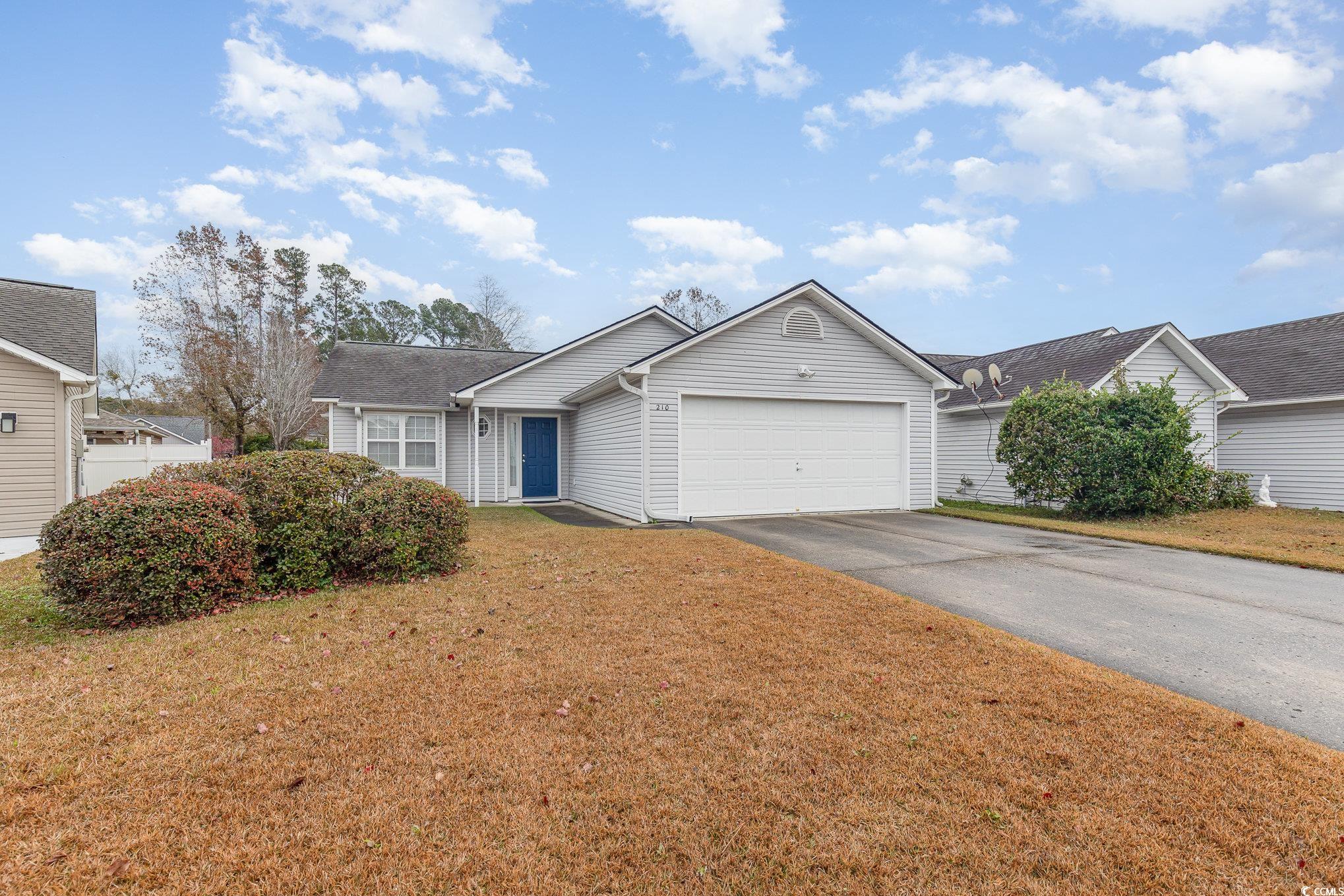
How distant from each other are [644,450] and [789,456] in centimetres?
315

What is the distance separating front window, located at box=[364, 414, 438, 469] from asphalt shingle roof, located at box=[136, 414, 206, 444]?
1935cm

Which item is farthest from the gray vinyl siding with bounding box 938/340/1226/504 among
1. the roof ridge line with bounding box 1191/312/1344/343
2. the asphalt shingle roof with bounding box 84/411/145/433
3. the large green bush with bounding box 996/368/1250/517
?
the asphalt shingle roof with bounding box 84/411/145/433

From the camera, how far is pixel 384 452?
49.6 feet

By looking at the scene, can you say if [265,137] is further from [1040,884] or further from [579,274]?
[1040,884]

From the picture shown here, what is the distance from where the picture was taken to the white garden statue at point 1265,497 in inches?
547

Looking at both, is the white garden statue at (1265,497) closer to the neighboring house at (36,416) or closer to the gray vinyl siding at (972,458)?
the gray vinyl siding at (972,458)

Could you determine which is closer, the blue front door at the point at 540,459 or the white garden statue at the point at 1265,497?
the white garden statue at the point at 1265,497

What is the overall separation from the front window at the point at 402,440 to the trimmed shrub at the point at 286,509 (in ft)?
28.7

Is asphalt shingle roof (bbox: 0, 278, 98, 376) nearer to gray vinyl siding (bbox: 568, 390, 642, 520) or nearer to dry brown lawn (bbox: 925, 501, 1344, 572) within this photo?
gray vinyl siding (bbox: 568, 390, 642, 520)

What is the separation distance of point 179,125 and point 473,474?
1039 centimetres

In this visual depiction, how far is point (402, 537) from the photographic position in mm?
6625

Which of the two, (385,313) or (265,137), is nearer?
(265,137)

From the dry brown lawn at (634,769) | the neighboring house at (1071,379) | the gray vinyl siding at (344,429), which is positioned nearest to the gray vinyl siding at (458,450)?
the gray vinyl siding at (344,429)

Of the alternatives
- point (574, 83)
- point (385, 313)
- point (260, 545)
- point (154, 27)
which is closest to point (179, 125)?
point (154, 27)
